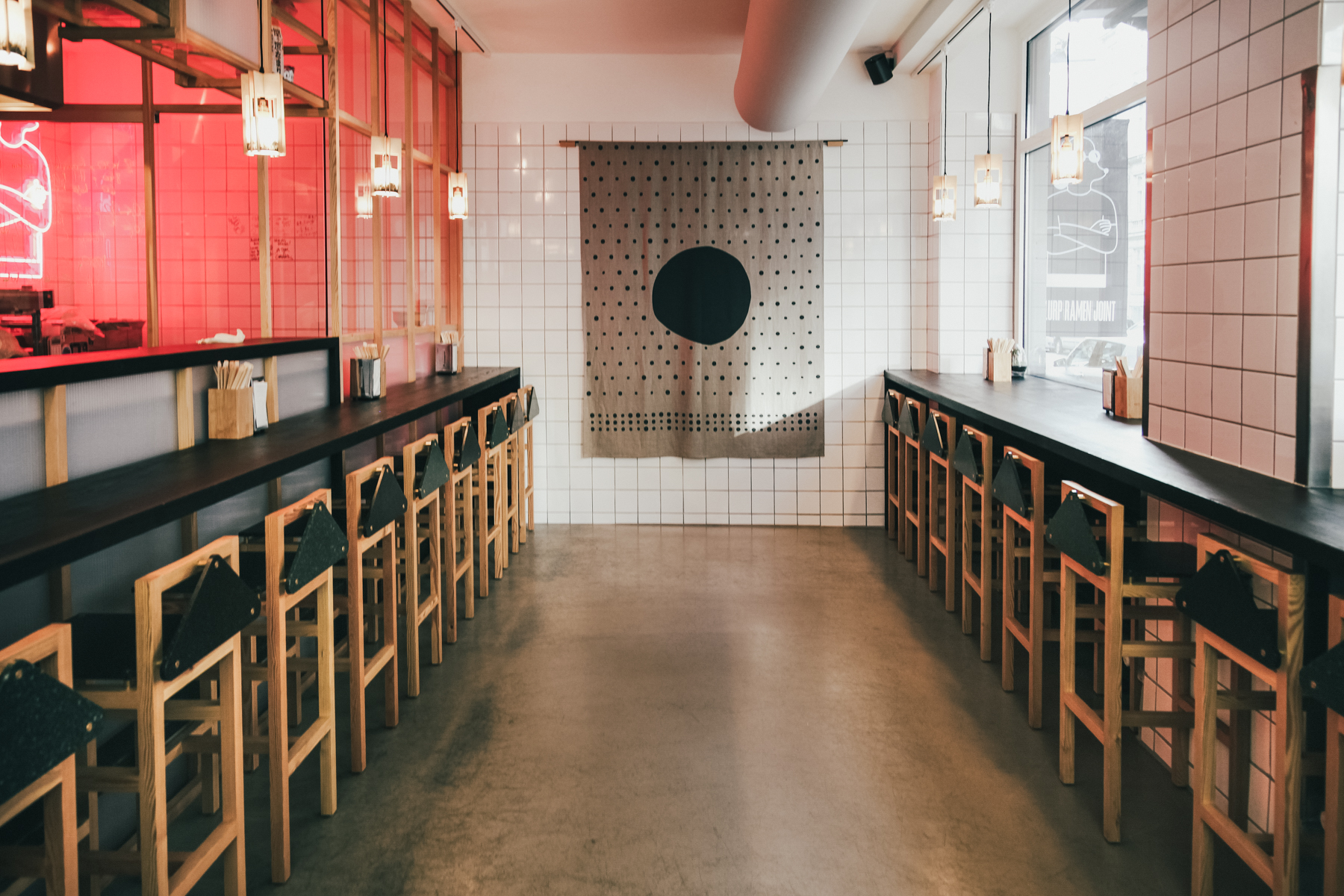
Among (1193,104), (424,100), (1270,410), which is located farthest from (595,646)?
(424,100)

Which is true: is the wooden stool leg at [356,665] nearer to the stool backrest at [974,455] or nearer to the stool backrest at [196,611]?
the stool backrest at [196,611]

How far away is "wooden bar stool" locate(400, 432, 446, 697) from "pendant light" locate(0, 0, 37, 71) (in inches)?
58.8

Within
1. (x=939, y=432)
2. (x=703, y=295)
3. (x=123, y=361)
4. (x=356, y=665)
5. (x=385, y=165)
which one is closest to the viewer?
(x=123, y=361)

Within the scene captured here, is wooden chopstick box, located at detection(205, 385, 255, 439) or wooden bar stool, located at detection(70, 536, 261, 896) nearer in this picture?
wooden bar stool, located at detection(70, 536, 261, 896)

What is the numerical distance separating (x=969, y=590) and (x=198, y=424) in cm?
315

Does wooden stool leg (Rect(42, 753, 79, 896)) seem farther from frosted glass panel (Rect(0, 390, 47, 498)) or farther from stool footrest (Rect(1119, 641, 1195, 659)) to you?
stool footrest (Rect(1119, 641, 1195, 659))

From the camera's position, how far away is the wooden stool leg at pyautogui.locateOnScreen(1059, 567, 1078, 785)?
8.07ft

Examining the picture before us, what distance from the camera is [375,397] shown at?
402 cm

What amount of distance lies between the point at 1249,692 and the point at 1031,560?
3.09 feet

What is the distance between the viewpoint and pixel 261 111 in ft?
9.35

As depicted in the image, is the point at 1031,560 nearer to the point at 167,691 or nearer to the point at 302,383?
the point at 167,691

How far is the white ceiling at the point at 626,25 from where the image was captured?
188 inches

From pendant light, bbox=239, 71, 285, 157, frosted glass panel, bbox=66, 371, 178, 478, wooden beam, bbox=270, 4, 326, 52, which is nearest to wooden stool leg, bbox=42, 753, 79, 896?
frosted glass panel, bbox=66, 371, 178, 478

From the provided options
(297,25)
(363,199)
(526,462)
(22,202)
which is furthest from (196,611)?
(22,202)
